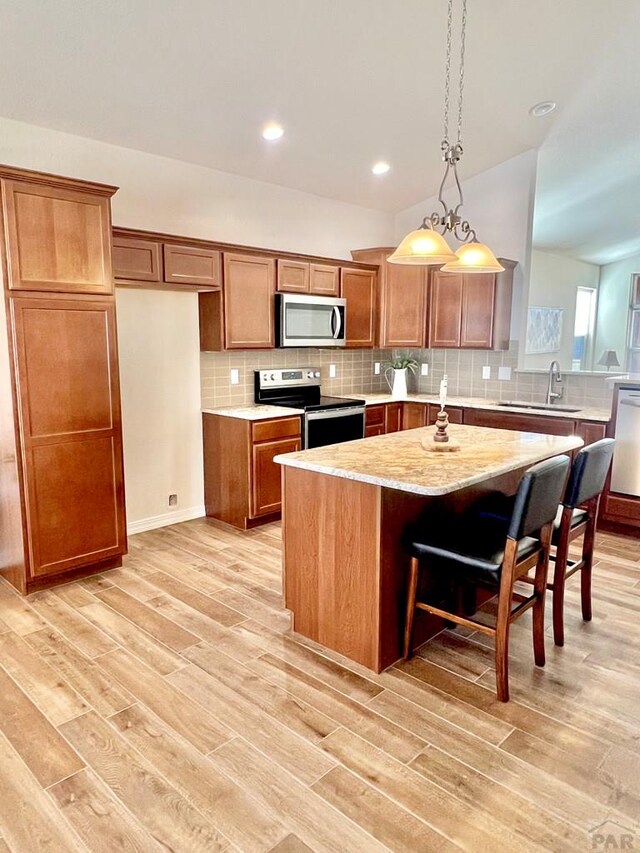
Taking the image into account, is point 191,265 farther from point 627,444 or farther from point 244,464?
point 627,444

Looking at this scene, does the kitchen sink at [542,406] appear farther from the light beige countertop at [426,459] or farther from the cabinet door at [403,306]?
the light beige countertop at [426,459]

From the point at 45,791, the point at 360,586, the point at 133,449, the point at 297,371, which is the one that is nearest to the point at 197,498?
the point at 133,449

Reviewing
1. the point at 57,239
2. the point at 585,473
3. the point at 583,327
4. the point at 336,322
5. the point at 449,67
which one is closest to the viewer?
the point at 585,473

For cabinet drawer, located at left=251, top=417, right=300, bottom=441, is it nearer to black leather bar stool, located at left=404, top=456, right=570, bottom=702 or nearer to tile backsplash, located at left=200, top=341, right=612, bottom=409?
tile backsplash, located at left=200, top=341, right=612, bottom=409

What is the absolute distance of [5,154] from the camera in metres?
3.39

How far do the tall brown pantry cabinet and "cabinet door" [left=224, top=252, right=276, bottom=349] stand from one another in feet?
3.59

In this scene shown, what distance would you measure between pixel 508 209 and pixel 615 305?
4.27ft

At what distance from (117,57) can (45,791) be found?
3.37m

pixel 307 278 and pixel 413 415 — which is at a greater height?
pixel 307 278

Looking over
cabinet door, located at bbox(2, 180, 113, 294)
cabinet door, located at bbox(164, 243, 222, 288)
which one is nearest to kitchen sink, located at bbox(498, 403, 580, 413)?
cabinet door, located at bbox(164, 243, 222, 288)

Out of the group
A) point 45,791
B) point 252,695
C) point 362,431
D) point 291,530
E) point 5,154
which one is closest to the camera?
point 45,791

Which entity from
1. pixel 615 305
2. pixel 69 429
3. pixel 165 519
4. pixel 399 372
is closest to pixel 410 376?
pixel 399 372

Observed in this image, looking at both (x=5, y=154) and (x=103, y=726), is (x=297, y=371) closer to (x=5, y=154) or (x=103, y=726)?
(x=5, y=154)

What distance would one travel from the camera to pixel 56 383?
3.28 m
